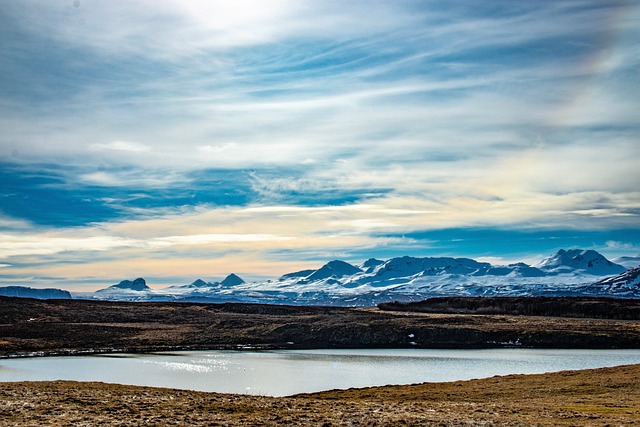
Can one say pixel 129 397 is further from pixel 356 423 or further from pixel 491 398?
pixel 491 398

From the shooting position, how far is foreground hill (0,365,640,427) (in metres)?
29.2

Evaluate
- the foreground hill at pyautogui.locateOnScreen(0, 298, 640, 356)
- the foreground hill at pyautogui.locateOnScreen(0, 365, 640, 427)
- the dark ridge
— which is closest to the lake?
Answer: the foreground hill at pyautogui.locateOnScreen(0, 298, 640, 356)

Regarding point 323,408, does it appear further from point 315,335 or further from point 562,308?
point 562,308

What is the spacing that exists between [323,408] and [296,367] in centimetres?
4065

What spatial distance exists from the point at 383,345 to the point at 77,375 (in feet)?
190

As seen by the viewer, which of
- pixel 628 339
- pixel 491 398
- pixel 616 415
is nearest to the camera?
pixel 616 415

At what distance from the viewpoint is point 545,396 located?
45.4 m

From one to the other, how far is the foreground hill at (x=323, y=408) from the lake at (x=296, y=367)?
38.8 ft

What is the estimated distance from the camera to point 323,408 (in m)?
34.0

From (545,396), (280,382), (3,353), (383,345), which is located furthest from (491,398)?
(3,353)

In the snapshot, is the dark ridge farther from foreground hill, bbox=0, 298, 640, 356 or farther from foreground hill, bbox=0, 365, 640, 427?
foreground hill, bbox=0, 365, 640, 427

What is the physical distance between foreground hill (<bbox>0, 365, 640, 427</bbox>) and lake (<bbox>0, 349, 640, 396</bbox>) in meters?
11.8

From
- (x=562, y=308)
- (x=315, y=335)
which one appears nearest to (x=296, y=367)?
(x=315, y=335)

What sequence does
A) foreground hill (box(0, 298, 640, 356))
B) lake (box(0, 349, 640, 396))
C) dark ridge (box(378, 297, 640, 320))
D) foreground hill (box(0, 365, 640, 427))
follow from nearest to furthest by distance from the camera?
1. foreground hill (box(0, 365, 640, 427))
2. lake (box(0, 349, 640, 396))
3. foreground hill (box(0, 298, 640, 356))
4. dark ridge (box(378, 297, 640, 320))
